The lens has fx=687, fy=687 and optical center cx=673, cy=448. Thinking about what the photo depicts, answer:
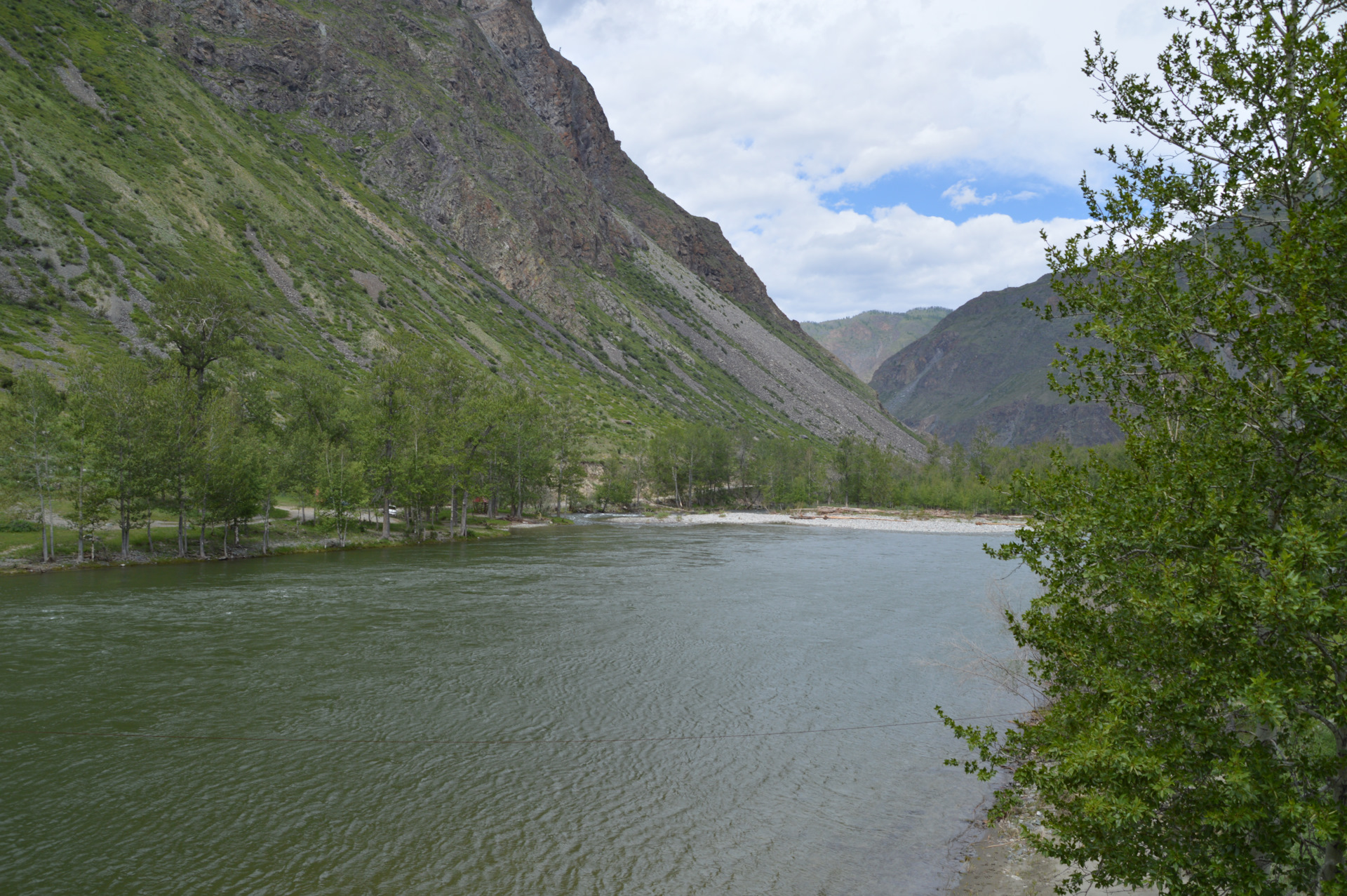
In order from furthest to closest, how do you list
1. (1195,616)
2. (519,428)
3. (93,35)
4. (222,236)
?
(93,35) < (222,236) < (519,428) < (1195,616)

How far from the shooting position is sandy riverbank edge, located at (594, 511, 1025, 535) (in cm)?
9469

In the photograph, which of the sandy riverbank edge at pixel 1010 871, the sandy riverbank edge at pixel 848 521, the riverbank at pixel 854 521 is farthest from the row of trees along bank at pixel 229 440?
the sandy riverbank edge at pixel 1010 871

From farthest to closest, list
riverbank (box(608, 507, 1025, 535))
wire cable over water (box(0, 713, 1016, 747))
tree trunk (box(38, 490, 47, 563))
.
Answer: riverbank (box(608, 507, 1025, 535)), tree trunk (box(38, 490, 47, 563)), wire cable over water (box(0, 713, 1016, 747))

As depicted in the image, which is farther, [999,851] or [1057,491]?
[999,851]

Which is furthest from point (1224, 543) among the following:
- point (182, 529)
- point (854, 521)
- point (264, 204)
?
point (264, 204)

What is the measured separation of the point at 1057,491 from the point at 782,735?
13.5 meters

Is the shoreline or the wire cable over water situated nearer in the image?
the wire cable over water

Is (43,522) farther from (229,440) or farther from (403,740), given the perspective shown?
(403,740)

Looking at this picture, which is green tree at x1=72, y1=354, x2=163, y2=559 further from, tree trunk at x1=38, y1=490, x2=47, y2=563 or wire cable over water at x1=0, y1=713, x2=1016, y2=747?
wire cable over water at x1=0, y1=713, x2=1016, y2=747

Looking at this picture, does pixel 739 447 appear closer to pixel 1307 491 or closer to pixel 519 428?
pixel 519 428

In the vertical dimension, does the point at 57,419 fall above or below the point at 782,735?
above

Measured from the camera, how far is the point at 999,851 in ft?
42.3

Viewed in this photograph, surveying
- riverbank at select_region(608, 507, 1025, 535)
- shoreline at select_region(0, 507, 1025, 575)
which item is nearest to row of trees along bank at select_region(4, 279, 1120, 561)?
shoreline at select_region(0, 507, 1025, 575)

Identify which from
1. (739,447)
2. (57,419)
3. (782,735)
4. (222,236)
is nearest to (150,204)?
(222,236)
